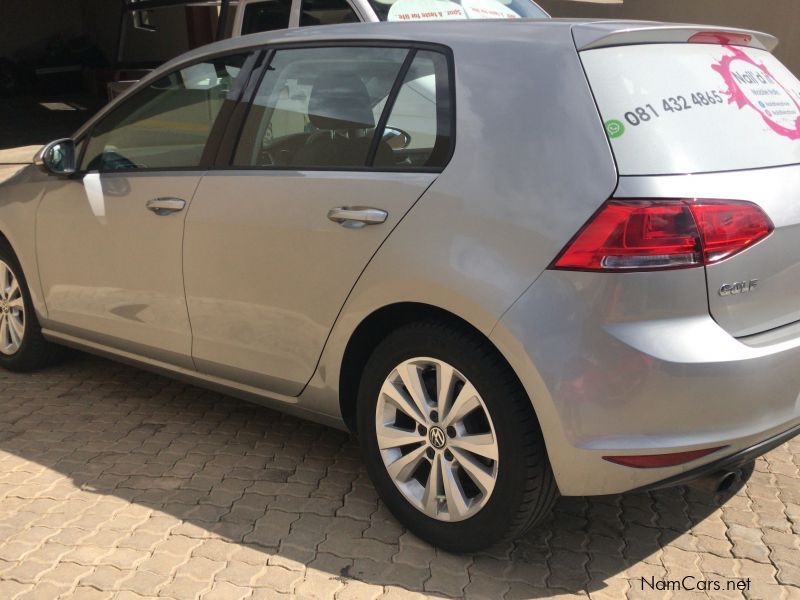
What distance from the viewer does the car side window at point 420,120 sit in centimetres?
302

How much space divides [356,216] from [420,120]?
1.25ft

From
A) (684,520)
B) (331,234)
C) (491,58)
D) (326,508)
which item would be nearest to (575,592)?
(684,520)

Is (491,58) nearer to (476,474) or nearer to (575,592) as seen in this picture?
(476,474)

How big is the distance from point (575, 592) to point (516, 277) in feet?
3.39

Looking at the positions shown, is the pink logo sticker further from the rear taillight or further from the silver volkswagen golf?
the rear taillight

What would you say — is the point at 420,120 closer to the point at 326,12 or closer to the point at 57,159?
the point at 57,159

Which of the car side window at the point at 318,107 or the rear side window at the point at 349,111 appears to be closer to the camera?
the rear side window at the point at 349,111

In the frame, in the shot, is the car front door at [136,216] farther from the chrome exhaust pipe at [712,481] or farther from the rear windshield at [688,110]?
the chrome exhaust pipe at [712,481]

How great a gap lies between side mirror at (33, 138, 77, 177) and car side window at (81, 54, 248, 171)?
0.07 meters

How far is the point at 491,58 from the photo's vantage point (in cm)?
297

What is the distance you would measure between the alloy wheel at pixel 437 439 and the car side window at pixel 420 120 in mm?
669

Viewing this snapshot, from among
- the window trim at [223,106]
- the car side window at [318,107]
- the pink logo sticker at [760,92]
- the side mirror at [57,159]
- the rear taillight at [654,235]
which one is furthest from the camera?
the side mirror at [57,159]

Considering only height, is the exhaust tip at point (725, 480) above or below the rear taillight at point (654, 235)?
below

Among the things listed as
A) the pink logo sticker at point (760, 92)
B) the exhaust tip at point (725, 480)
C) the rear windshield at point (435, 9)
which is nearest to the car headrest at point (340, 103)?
the pink logo sticker at point (760, 92)
